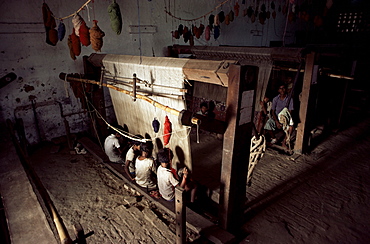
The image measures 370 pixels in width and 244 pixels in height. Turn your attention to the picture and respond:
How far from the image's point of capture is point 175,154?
4.16 metres

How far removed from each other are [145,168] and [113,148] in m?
1.31

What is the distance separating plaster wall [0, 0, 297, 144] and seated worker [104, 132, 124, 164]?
199 cm

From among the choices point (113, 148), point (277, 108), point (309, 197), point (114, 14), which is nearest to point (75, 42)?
point (114, 14)

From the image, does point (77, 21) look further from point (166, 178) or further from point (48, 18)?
point (166, 178)

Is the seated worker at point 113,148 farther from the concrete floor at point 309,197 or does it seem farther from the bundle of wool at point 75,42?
the bundle of wool at point 75,42

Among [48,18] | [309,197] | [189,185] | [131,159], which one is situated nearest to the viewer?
[189,185]

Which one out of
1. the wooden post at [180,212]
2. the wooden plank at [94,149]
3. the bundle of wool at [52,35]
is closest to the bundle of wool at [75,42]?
the bundle of wool at [52,35]

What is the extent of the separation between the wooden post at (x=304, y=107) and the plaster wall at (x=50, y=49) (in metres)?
3.93

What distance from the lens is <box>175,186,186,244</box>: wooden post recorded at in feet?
8.95

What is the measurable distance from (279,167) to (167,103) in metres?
3.21

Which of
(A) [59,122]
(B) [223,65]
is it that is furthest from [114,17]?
(A) [59,122]

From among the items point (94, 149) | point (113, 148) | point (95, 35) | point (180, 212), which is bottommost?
point (94, 149)

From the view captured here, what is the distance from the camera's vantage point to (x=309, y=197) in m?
4.41

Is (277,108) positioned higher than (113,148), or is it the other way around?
(277,108)
